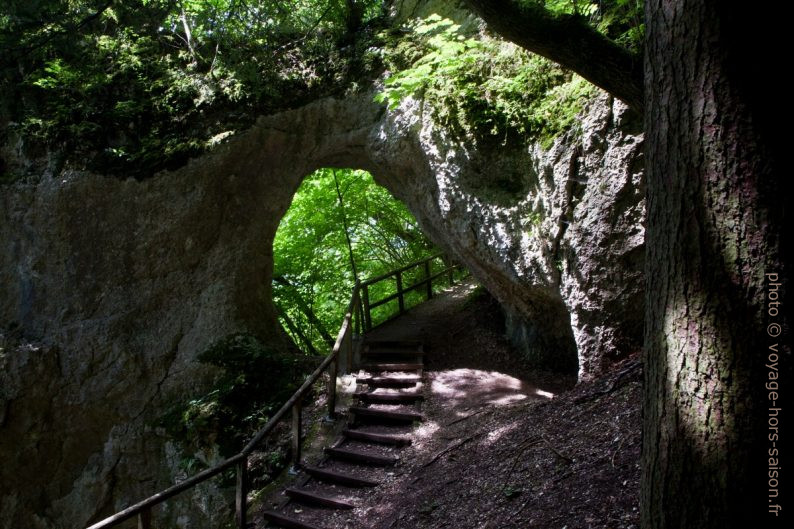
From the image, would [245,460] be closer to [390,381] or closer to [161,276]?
[390,381]

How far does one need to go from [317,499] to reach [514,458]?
2.67 meters

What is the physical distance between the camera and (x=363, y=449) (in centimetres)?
796

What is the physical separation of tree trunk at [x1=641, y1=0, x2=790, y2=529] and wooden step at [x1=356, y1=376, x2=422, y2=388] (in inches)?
286

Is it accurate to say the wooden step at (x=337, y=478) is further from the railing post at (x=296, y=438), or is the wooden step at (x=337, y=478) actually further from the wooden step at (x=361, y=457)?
the wooden step at (x=361, y=457)

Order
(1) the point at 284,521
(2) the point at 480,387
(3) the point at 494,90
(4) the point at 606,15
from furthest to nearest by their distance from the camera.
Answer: (2) the point at 480,387, (3) the point at 494,90, (4) the point at 606,15, (1) the point at 284,521

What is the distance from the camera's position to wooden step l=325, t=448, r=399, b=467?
746cm

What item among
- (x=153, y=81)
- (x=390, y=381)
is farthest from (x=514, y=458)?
(x=153, y=81)

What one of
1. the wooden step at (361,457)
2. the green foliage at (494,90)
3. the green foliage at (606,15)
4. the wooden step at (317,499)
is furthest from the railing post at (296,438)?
the green foliage at (606,15)

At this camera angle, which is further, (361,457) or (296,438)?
(296,438)

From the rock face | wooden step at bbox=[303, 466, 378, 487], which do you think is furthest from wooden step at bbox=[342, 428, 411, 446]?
A: the rock face

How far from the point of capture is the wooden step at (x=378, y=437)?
7.89 meters

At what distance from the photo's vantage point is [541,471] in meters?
5.19

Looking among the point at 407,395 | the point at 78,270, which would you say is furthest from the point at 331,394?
the point at 78,270

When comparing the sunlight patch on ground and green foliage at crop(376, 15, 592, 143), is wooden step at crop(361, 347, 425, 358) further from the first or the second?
green foliage at crop(376, 15, 592, 143)
